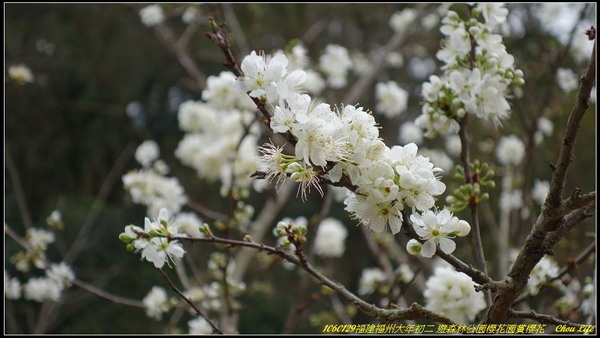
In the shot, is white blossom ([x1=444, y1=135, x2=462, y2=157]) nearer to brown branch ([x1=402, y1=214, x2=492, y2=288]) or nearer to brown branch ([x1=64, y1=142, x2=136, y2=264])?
brown branch ([x1=64, y1=142, x2=136, y2=264])

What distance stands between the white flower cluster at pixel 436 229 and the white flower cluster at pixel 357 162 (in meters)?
0.03

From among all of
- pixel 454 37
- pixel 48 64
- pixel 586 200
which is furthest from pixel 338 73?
pixel 48 64

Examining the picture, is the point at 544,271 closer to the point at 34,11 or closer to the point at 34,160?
the point at 34,160

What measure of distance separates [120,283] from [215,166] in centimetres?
222

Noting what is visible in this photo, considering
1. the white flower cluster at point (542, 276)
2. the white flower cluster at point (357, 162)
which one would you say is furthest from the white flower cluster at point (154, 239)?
the white flower cluster at point (542, 276)

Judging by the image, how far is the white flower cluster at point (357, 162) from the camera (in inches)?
38.1

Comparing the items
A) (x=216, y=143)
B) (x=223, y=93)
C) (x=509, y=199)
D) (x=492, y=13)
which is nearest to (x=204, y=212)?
(x=223, y=93)

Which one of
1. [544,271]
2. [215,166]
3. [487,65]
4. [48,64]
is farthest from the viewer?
Answer: [48,64]

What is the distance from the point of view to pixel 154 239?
1229mm

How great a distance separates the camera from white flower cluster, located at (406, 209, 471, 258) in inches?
40.1

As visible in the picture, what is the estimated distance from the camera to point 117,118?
20.0 ft

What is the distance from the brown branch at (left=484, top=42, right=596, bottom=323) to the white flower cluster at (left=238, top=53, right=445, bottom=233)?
7.9 inches

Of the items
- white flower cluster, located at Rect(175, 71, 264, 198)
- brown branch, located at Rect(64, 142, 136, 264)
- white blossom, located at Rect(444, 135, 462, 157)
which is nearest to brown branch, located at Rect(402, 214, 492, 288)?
white flower cluster, located at Rect(175, 71, 264, 198)

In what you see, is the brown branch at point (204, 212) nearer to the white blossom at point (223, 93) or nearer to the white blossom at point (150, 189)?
the white blossom at point (150, 189)
